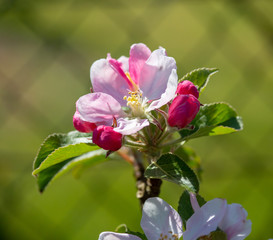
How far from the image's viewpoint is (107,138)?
720mm

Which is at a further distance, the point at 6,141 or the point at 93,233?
the point at 6,141

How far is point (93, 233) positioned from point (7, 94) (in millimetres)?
1491

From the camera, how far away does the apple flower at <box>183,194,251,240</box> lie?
667mm

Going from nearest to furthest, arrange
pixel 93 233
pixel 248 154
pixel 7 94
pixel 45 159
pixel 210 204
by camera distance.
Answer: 1. pixel 210 204
2. pixel 45 159
3. pixel 93 233
4. pixel 248 154
5. pixel 7 94

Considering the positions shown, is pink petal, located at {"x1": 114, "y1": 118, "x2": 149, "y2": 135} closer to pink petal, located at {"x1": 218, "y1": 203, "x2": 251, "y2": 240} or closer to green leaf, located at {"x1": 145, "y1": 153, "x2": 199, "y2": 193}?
green leaf, located at {"x1": 145, "y1": 153, "x2": 199, "y2": 193}

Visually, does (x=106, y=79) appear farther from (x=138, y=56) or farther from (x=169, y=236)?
(x=169, y=236)

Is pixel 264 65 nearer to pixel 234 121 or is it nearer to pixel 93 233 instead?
pixel 93 233

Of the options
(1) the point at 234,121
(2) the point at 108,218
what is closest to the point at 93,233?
(2) the point at 108,218

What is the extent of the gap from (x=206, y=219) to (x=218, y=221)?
0.06 ft

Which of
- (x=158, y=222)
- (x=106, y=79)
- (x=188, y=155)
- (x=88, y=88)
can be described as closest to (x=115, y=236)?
(x=158, y=222)

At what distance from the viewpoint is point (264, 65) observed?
3869 mm

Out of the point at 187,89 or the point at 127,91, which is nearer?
the point at 187,89

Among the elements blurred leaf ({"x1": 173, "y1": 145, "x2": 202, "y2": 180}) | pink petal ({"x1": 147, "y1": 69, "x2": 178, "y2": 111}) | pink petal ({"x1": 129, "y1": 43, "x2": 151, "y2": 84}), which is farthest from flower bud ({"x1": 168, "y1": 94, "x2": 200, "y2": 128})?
blurred leaf ({"x1": 173, "y1": 145, "x2": 202, "y2": 180})

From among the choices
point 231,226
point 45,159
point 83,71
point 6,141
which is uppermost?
point 231,226
